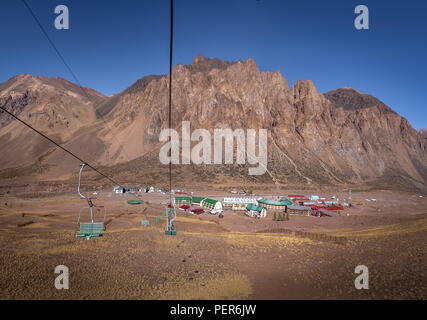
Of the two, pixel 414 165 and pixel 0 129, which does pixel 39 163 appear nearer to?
pixel 0 129

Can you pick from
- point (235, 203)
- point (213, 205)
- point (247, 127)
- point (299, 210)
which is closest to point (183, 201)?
point (213, 205)

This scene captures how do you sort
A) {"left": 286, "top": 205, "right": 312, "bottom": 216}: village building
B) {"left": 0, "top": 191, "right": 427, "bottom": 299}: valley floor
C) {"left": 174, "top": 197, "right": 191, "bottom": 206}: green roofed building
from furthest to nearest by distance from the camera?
{"left": 174, "top": 197, "right": 191, "bottom": 206}: green roofed building, {"left": 286, "top": 205, "right": 312, "bottom": 216}: village building, {"left": 0, "top": 191, "right": 427, "bottom": 299}: valley floor

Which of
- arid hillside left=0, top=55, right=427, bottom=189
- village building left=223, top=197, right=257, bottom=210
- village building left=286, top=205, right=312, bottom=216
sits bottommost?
village building left=286, top=205, right=312, bottom=216

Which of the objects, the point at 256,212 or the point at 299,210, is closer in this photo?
the point at 256,212

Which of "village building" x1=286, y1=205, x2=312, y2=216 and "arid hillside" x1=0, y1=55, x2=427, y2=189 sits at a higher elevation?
"arid hillside" x1=0, y1=55, x2=427, y2=189

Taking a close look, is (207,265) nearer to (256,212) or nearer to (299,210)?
(256,212)

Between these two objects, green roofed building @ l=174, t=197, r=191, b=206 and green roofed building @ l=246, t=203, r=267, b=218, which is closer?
green roofed building @ l=246, t=203, r=267, b=218

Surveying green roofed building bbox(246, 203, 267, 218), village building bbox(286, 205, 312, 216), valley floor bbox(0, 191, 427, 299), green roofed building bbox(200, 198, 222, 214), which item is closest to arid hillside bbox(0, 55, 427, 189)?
green roofed building bbox(200, 198, 222, 214)

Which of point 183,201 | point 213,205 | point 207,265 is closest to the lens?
point 207,265

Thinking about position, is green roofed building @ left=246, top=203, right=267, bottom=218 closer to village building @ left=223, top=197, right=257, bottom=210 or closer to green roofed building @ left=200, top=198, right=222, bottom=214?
village building @ left=223, top=197, right=257, bottom=210

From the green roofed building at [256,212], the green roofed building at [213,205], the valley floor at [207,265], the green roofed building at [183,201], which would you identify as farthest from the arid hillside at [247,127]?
the valley floor at [207,265]

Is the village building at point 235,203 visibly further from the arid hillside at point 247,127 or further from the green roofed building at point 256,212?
the arid hillside at point 247,127
